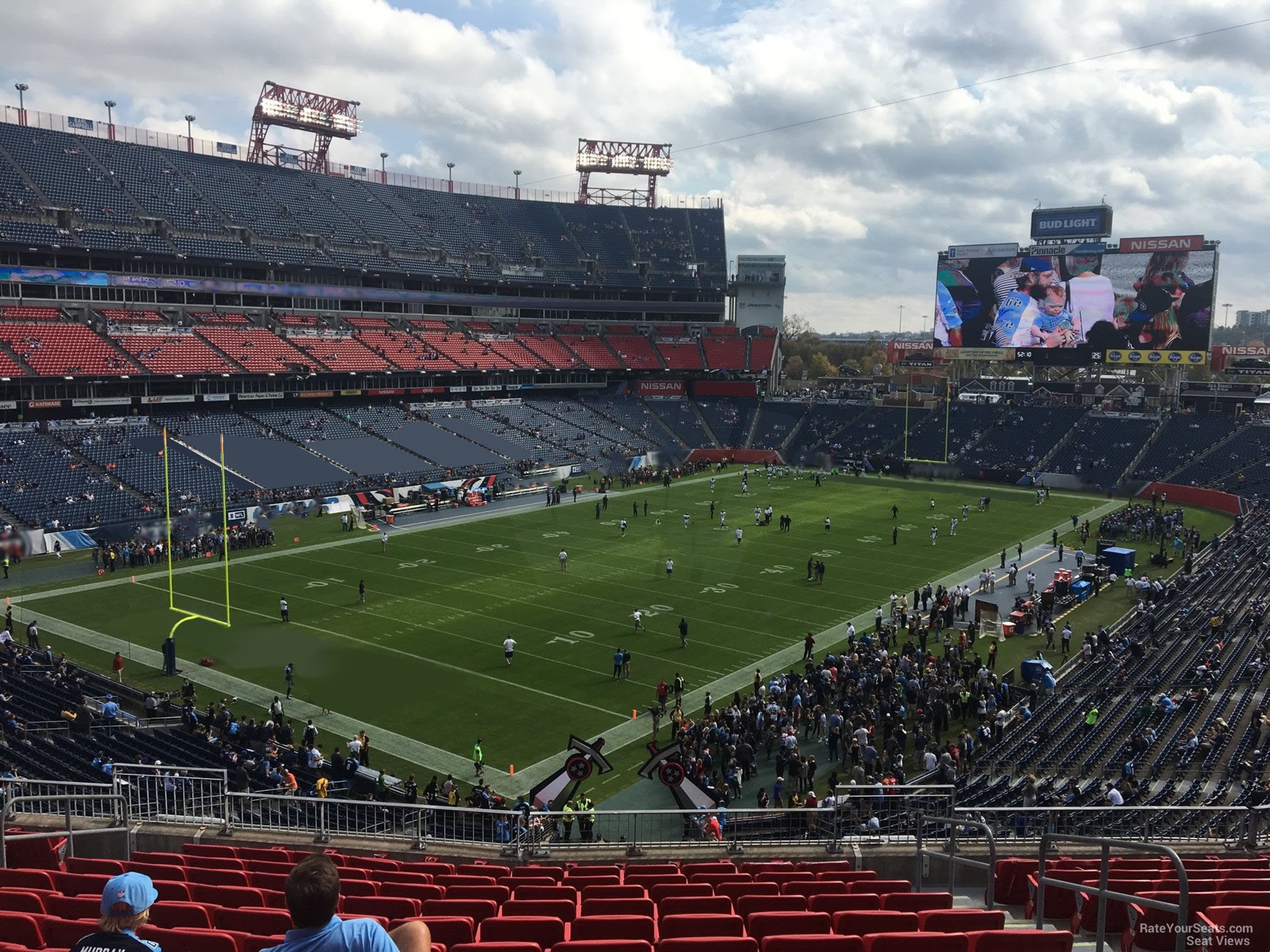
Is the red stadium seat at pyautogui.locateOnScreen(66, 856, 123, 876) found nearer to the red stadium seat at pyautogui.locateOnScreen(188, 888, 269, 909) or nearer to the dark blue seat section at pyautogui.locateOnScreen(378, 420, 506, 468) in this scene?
the red stadium seat at pyautogui.locateOnScreen(188, 888, 269, 909)

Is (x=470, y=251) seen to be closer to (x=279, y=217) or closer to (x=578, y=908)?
(x=279, y=217)

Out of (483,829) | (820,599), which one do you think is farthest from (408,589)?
(483,829)

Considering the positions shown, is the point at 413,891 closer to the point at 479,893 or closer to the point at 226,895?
the point at 479,893

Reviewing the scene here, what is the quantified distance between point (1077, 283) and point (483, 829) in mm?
61543

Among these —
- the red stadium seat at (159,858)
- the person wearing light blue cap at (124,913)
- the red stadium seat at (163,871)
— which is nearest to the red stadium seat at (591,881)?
the red stadium seat at (163,871)

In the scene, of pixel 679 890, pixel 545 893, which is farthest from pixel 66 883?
pixel 679 890

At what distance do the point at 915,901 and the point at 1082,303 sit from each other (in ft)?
215

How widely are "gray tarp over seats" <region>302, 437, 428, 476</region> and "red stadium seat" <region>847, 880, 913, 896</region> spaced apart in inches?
1826

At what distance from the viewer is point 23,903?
664 cm

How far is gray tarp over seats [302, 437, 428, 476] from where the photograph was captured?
52.6 metres

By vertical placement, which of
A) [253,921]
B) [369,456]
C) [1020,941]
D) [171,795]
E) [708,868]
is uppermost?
[1020,941]

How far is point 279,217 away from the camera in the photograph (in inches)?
2628

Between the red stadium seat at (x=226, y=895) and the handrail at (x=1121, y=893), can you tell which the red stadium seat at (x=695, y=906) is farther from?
the red stadium seat at (x=226, y=895)

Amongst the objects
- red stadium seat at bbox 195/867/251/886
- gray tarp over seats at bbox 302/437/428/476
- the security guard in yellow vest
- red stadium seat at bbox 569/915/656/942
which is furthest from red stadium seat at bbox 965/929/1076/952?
gray tarp over seats at bbox 302/437/428/476
